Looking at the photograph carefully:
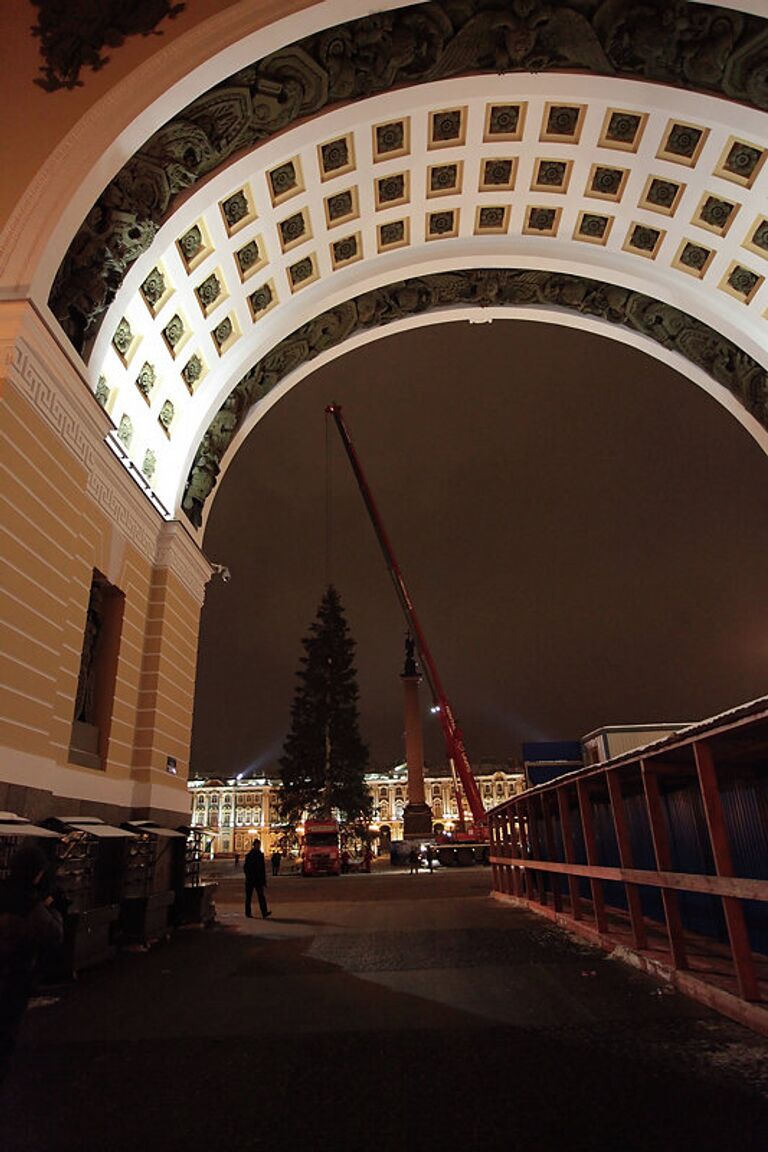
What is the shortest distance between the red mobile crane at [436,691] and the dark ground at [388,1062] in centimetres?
2937

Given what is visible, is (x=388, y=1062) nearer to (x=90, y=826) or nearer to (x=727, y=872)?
(x=727, y=872)

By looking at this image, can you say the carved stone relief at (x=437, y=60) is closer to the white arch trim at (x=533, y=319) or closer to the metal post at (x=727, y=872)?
the white arch trim at (x=533, y=319)

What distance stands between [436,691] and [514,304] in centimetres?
2894

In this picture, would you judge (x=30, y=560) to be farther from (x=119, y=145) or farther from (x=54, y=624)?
(x=119, y=145)

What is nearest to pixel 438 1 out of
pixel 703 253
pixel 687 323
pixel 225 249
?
pixel 225 249

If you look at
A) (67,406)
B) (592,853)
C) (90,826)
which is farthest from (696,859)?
(67,406)

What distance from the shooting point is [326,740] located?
47812 millimetres

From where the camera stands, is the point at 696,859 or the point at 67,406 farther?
the point at 67,406

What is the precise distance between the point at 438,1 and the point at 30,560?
36.3 feet

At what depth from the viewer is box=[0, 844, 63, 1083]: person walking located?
3297mm

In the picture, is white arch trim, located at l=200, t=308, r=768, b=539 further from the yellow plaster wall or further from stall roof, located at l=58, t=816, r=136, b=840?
stall roof, located at l=58, t=816, r=136, b=840

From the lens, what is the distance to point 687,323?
15.8m

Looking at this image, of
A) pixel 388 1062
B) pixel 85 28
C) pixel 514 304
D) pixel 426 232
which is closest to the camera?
pixel 388 1062

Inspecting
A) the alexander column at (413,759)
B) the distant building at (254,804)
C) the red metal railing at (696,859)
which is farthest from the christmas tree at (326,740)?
the distant building at (254,804)
